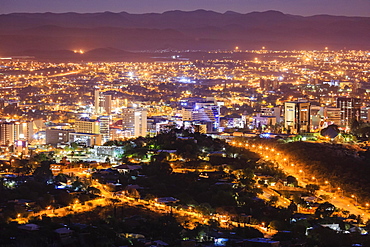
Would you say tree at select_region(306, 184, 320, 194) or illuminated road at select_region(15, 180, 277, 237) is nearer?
illuminated road at select_region(15, 180, 277, 237)

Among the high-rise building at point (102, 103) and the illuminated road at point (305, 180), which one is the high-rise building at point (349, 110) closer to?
the high-rise building at point (102, 103)

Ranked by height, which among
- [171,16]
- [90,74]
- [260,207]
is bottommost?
[260,207]

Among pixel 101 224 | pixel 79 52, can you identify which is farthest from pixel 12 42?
pixel 101 224

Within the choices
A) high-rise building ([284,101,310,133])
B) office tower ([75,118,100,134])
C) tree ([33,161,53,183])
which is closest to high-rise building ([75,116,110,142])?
office tower ([75,118,100,134])

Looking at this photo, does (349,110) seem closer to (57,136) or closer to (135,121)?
(135,121)

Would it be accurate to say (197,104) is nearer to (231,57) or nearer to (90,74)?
(90,74)

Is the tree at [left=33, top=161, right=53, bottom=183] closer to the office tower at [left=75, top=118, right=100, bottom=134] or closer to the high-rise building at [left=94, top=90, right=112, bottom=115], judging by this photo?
the office tower at [left=75, top=118, right=100, bottom=134]
